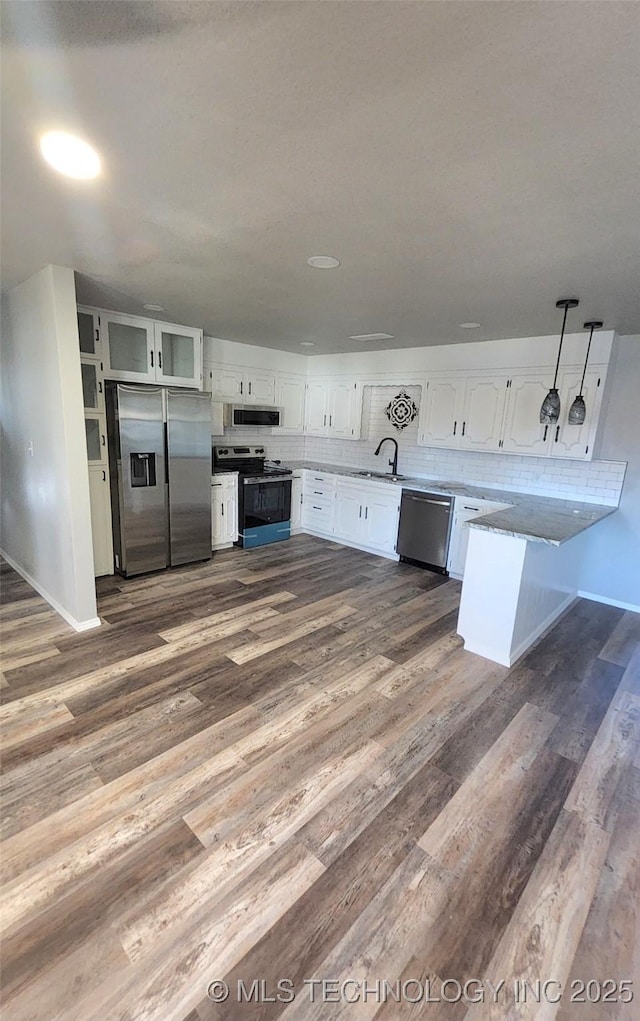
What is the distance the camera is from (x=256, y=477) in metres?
5.14

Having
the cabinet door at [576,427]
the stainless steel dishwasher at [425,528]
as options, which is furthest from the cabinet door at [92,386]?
the cabinet door at [576,427]

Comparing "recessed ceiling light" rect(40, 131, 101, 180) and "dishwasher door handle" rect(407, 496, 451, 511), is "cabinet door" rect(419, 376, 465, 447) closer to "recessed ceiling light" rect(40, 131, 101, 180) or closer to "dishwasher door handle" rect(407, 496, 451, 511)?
"dishwasher door handle" rect(407, 496, 451, 511)

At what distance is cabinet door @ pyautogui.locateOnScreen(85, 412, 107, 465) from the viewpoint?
3869 millimetres

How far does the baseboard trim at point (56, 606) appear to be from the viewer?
317 centimetres

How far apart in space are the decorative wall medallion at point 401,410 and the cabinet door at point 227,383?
74.1 inches

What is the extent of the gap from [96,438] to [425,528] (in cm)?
334

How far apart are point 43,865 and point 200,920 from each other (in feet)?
2.06

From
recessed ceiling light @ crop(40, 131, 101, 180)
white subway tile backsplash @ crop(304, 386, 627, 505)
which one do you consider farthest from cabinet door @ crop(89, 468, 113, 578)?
recessed ceiling light @ crop(40, 131, 101, 180)

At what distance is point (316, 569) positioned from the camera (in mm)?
4637

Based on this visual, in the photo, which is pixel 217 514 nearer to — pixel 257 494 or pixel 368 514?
pixel 257 494

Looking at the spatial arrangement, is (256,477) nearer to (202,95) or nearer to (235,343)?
(235,343)

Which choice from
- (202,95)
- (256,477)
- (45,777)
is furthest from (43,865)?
(256,477)

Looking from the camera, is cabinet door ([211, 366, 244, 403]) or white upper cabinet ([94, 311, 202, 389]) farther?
cabinet door ([211, 366, 244, 403])

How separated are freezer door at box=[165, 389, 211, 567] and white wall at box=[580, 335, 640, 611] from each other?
149 inches
